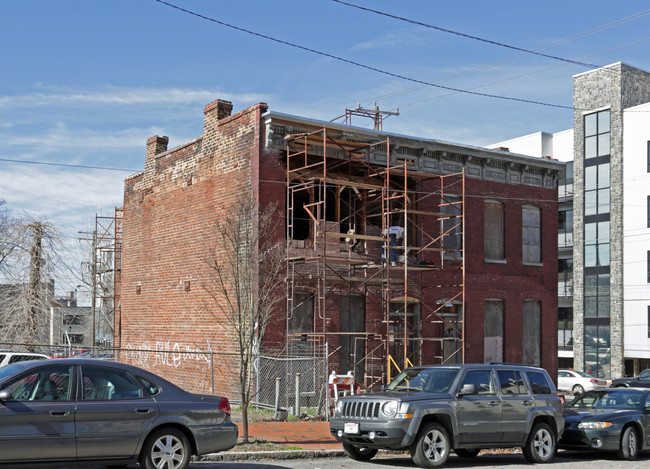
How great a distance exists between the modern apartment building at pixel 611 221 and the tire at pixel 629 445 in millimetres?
36897

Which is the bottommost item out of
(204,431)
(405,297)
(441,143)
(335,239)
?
(204,431)

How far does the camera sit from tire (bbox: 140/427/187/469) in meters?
10.2

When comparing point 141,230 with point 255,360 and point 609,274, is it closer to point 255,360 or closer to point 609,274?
A: point 255,360

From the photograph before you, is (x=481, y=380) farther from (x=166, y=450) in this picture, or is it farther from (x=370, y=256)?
(x=370, y=256)

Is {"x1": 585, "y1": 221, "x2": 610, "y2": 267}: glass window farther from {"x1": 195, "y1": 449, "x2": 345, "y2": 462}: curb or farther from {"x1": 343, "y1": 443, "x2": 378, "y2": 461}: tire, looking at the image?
{"x1": 343, "y1": 443, "x2": 378, "y2": 461}: tire

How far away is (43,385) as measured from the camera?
9.86 m

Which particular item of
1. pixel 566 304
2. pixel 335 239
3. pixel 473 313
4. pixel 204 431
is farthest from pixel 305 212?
pixel 566 304

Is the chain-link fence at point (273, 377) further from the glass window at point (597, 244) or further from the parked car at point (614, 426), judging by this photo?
Answer: the glass window at point (597, 244)

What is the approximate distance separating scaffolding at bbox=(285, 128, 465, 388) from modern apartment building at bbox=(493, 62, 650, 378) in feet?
93.3

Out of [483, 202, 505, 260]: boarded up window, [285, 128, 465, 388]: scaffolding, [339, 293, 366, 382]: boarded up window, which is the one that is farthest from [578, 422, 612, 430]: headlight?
[483, 202, 505, 260]: boarded up window

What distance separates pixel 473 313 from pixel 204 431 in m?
16.8

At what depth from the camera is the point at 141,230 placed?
2755 centimetres

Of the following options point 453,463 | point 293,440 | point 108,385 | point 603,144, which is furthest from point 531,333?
point 603,144

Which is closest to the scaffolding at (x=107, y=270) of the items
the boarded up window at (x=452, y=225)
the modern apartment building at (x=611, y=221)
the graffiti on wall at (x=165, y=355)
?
the graffiti on wall at (x=165, y=355)
